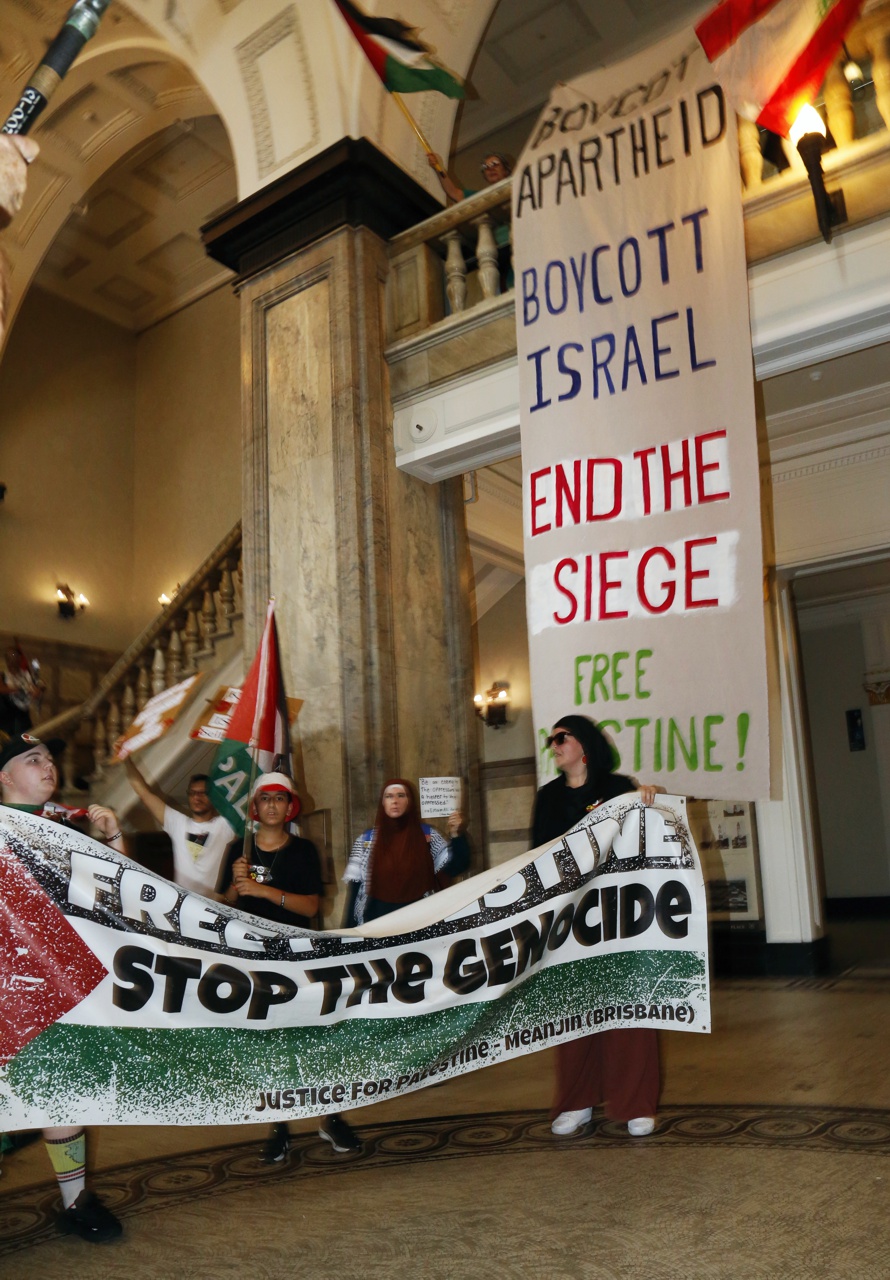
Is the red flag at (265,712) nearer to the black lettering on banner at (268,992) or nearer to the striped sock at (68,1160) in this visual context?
the black lettering on banner at (268,992)

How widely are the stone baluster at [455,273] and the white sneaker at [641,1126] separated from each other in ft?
16.3

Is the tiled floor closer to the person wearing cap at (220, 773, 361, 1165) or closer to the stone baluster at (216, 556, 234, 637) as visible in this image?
the person wearing cap at (220, 773, 361, 1165)

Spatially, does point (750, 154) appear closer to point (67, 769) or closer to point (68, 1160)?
point (68, 1160)

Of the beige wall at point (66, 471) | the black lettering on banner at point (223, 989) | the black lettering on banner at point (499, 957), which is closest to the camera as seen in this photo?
the black lettering on banner at point (223, 989)

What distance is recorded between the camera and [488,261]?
6469 millimetres

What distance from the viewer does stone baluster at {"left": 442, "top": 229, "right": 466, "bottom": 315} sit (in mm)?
6707

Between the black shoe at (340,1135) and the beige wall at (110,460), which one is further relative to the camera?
the beige wall at (110,460)

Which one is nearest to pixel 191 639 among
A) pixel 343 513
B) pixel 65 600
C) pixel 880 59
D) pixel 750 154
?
pixel 343 513

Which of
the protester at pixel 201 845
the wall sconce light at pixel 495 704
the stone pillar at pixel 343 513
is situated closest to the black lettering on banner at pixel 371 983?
the protester at pixel 201 845

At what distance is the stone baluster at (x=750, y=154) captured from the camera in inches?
214

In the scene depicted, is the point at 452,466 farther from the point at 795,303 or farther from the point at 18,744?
the point at 18,744

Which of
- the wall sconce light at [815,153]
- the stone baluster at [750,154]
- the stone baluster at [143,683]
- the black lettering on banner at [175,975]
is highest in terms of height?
the stone baluster at [750,154]

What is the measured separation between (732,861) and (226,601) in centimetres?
472

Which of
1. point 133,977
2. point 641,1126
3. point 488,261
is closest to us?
point 133,977
